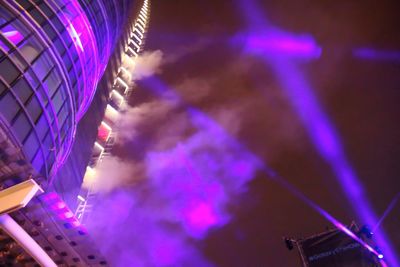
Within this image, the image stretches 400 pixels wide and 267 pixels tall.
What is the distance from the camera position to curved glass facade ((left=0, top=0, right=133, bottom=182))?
1523cm

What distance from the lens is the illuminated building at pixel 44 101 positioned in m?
15.0

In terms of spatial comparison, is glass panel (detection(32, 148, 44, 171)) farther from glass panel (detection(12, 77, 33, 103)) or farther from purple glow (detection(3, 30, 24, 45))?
purple glow (detection(3, 30, 24, 45))

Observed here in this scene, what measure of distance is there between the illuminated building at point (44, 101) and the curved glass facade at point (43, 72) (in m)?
0.04

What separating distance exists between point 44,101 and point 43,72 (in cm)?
164

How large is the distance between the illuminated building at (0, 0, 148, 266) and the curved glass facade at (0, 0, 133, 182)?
0.14ft

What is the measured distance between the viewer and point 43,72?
58.2ft

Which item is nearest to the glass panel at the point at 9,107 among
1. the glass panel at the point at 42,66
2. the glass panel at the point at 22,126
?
the glass panel at the point at 22,126

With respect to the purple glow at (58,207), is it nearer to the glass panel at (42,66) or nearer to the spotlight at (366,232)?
the glass panel at (42,66)

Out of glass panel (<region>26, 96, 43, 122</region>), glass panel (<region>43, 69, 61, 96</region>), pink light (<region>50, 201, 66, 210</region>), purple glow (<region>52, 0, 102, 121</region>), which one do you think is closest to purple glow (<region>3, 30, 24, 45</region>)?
glass panel (<region>43, 69, 61, 96</region>)

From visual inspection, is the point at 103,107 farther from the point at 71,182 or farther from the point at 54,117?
the point at 54,117

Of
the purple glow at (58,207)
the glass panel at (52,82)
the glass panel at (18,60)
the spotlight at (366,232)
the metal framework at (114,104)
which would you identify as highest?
the metal framework at (114,104)

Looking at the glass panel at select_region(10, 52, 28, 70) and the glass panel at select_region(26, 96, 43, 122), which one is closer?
the glass panel at select_region(10, 52, 28, 70)

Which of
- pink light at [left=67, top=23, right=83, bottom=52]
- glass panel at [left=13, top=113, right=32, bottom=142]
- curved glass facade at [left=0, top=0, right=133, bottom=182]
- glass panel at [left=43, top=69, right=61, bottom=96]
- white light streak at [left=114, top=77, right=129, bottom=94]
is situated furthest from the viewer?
white light streak at [left=114, top=77, right=129, bottom=94]

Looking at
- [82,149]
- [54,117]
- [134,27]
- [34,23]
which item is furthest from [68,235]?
[134,27]
